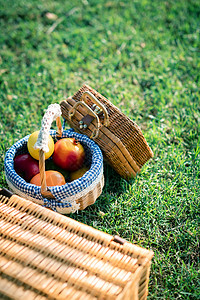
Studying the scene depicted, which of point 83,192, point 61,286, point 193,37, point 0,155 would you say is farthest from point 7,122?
point 193,37

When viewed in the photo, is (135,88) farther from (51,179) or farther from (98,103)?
(51,179)

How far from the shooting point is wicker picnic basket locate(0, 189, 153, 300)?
1.32 m

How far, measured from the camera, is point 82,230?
1581mm

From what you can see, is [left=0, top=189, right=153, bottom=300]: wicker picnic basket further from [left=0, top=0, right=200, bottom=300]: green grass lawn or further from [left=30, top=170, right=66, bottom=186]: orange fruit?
[left=0, top=0, right=200, bottom=300]: green grass lawn

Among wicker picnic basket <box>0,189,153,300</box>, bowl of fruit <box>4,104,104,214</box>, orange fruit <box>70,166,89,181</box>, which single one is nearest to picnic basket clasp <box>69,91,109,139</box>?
bowl of fruit <box>4,104,104,214</box>

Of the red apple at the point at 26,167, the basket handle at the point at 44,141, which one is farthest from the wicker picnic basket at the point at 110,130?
the red apple at the point at 26,167

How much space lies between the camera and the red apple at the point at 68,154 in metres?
2.14

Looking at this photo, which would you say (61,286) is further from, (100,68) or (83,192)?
(100,68)

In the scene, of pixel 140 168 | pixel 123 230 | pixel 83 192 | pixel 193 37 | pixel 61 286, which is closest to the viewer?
pixel 61 286

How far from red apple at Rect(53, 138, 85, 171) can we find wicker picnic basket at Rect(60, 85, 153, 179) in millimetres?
135

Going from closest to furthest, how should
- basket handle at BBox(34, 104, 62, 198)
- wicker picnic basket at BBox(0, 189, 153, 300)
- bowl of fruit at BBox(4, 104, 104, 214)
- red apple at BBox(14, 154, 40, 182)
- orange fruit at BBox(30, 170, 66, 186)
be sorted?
wicker picnic basket at BBox(0, 189, 153, 300)
basket handle at BBox(34, 104, 62, 198)
bowl of fruit at BBox(4, 104, 104, 214)
orange fruit at BBox(30, 170, 66, 186)
red apple at BBox(14, 154, 40, 182)

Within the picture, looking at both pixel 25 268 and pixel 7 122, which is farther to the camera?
pixel 7 122

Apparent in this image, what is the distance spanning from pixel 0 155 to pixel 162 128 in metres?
1.38

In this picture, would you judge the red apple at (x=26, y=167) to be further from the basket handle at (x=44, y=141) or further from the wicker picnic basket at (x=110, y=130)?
the wicker picnic basket at (x=110, y=130)
